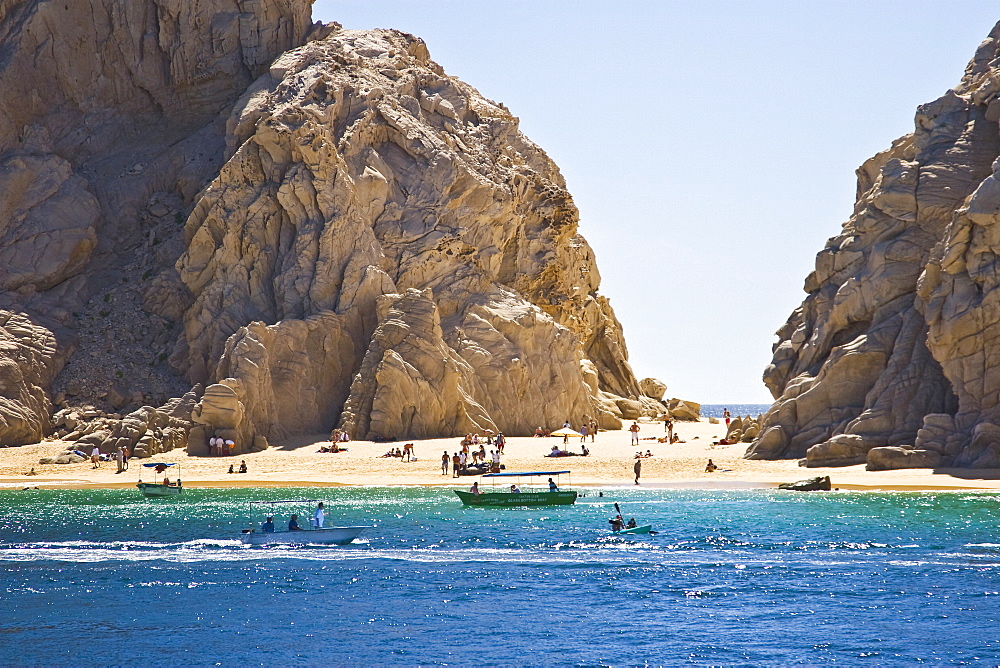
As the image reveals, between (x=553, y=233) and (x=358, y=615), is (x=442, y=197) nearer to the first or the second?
(x=553, y=233)

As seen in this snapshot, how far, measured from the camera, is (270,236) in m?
69.2

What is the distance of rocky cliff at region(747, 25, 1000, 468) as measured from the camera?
159ft

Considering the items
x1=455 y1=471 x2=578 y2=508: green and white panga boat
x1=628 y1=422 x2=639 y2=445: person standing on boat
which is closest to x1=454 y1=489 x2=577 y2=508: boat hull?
x1=455 y1=471 x2=578 y2=508: green and white panga boat

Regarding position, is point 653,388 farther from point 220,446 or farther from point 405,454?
point 220,446

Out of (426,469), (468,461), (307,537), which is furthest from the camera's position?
(468,461)

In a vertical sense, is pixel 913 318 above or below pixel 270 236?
below

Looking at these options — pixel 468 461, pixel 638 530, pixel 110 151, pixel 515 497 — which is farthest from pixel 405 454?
pixel 110 151

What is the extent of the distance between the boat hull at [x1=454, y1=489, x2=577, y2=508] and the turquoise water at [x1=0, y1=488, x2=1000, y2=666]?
71 cm

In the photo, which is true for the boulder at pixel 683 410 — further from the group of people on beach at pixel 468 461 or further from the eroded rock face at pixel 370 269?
the group of people on beach at pixel 468 461

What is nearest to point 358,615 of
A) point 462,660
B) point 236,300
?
point 462,660

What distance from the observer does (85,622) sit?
92.5ft

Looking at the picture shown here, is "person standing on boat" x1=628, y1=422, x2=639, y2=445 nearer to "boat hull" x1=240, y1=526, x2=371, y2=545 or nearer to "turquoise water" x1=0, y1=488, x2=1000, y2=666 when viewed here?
"turquoise water" x1=0, y1=488, x2=1000, y2=666

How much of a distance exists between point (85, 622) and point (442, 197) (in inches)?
1814

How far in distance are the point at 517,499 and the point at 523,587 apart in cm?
1592
